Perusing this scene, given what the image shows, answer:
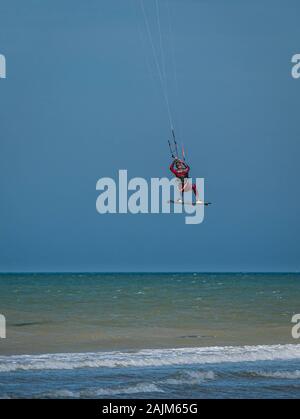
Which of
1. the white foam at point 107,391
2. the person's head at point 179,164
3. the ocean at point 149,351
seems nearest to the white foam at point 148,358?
the ocean at point 149,351

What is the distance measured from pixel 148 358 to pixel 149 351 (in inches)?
56.7

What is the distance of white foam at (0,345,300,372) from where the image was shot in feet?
66.0

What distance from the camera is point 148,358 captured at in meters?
21.1

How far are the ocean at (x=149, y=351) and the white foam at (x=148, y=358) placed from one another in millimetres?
23

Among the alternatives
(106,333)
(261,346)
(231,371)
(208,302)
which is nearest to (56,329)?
(106,333)

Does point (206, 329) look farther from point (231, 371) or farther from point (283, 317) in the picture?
point (231, 371)

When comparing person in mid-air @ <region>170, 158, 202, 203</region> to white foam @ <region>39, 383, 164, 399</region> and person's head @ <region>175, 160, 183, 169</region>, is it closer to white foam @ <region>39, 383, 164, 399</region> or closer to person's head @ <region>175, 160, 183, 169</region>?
person's head @ <region>175, 160, 183, 169</region>

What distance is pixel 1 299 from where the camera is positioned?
4428 centimetres

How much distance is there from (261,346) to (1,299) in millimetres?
23220

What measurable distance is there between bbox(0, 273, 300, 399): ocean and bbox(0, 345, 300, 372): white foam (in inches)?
0.9

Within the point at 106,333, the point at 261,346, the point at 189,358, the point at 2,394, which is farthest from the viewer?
the point at 106,333

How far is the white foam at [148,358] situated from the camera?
20127mm

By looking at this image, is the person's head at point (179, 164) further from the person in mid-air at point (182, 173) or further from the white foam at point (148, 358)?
the white foam at point (148, 358)

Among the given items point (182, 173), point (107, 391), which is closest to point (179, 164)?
point (182, 173)
